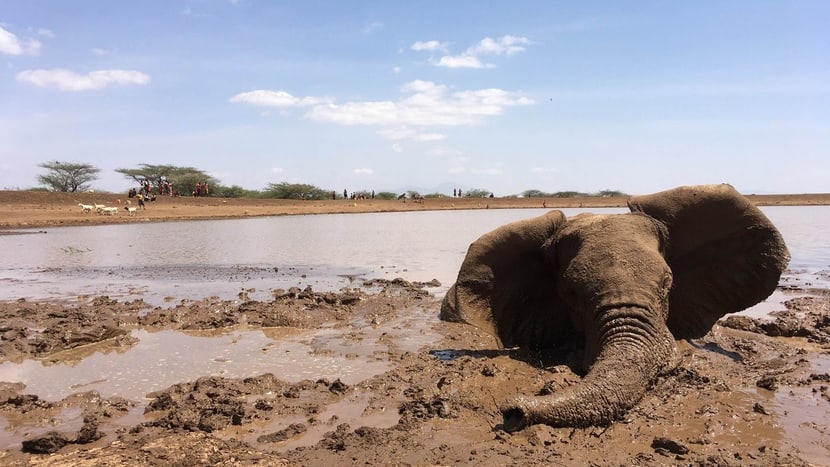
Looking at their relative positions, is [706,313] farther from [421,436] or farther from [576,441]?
[421,436]

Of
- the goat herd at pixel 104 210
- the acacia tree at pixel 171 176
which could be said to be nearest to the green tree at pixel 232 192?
the acacia tree at pixel 171 176

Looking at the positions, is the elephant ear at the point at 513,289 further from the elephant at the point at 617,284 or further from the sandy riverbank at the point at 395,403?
the sandy riverbank at the point at 395,403

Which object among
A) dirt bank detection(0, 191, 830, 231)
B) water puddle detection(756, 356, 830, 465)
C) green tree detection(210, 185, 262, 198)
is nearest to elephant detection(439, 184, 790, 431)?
water puddle detection(756, 356, 830, 465)

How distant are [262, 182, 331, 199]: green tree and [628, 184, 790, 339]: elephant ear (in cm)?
6560

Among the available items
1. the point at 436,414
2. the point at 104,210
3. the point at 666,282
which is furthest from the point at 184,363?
the point at 104,210

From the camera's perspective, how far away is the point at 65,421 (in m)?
5.11

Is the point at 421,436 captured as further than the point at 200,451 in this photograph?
Yes

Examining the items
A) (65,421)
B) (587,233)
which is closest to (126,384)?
(65,421)

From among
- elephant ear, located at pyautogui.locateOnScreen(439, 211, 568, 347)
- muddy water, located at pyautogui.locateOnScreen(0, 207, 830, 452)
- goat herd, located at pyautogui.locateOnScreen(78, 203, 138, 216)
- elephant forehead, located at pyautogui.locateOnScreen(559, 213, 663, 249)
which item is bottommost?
muddy water, located at pyautogui.locateOnScreen(0, 207, 830, 452)

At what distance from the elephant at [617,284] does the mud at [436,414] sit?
0.85ft

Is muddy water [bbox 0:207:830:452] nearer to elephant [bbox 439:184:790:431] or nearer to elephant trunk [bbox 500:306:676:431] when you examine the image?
elephant trunk [bbox 500:306:676:431]

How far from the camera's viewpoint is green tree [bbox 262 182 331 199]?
7006 cm

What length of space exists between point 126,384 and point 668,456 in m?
5.27

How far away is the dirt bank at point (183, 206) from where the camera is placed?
117 ft
